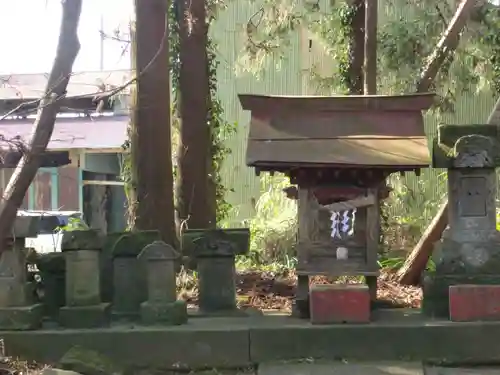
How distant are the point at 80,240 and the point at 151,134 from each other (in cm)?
225

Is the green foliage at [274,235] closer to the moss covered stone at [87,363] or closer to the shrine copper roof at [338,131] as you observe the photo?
the shrine copper roof at [338,131]

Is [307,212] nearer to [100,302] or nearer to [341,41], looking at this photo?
[100,302]

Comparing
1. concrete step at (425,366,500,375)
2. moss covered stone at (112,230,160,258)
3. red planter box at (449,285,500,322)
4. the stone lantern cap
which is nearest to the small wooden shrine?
the stone lantern cap

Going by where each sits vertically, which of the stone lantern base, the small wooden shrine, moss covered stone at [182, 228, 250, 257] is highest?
the small wooden shrine

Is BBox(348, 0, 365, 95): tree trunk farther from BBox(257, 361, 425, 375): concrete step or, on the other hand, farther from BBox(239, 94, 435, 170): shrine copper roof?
BBox(257, 361, 425, 375): concrete step

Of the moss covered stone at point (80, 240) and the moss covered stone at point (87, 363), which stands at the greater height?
the moss covered stone at point (80, 240)

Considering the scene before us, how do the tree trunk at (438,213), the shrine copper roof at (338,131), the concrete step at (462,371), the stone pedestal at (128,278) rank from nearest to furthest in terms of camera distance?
1. the concrete step at (462,371)
2. the shrine copper roof at (338,131)
3. the stone pedestal at (128,278)
4. the tree trunk at (438,213)

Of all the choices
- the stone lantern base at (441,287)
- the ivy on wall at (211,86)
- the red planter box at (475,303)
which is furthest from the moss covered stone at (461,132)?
the ivy on wall at (211,86)

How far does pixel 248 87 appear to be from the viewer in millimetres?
19469

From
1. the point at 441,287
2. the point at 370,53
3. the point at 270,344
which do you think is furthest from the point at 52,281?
the point at 370,53

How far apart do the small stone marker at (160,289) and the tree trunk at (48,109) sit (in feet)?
4.87

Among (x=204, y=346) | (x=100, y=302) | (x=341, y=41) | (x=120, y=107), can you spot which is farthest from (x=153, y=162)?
(x=120, y=107)

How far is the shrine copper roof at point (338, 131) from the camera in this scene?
6.67m

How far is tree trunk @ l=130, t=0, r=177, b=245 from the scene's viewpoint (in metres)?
8.48
